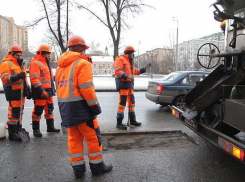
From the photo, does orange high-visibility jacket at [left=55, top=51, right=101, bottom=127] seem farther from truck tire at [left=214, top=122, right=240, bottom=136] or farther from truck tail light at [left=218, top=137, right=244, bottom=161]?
truck tire at [left=214, top=122, right=240, bottom=136]

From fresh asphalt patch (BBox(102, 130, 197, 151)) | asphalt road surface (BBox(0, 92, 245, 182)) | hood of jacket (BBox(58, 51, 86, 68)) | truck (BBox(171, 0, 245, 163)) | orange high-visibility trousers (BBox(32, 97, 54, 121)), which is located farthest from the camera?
orange high-visibility trousers (BBox(32, 97, 54, 121))

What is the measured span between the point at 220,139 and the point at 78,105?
6.15 ft

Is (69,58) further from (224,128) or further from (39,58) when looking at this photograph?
(224,128)

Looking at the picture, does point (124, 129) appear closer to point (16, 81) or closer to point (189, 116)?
point (189, 116)

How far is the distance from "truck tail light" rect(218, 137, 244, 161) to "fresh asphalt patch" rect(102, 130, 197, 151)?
53.2 inches

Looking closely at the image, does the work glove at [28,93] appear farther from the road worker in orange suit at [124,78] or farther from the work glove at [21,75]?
the road worker in orange suit at [124,78]

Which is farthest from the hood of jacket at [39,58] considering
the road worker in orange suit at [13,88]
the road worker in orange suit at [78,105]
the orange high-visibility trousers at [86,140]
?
the orange high-visibility trousers at [86,140]

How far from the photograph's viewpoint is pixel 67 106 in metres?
2.67

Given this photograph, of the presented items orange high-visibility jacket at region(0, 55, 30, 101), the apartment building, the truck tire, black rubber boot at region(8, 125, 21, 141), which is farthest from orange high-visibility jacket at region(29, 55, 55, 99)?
the apartment building


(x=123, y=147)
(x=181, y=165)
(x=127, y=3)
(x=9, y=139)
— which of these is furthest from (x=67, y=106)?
(x=127, y=3)

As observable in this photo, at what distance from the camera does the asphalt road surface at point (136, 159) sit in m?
2.81

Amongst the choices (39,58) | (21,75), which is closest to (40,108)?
(21,75)

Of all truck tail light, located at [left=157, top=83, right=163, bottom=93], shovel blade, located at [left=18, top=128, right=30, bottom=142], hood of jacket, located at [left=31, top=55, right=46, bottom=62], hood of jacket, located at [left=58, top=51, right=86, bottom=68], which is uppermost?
hood of jacket, located at [left=31, top=55, right=46, bottom=62]

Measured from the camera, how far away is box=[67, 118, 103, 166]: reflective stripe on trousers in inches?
107
